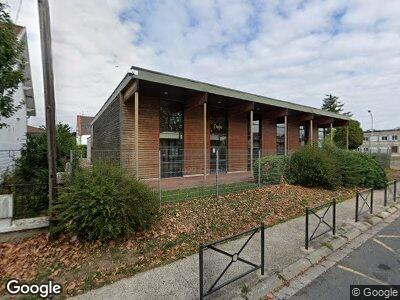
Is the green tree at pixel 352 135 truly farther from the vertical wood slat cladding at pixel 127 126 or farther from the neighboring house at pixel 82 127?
the neighboring house at pixel 82 127

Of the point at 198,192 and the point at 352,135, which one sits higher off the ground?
the point at 352,135

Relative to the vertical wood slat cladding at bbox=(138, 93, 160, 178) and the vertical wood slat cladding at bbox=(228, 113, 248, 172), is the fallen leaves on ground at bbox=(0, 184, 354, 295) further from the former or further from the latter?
the vertical wood slat cladding at bbox=(228, 113, 248, 172)

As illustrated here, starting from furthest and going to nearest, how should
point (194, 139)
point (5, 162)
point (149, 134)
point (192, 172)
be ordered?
point (194, 139)
point (192, 172)
point (149, 134)
point (5, 162)

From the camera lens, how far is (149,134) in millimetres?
12266

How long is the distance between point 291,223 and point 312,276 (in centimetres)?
259

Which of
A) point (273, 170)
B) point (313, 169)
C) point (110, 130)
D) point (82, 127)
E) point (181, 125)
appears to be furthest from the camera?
point (82, 127)

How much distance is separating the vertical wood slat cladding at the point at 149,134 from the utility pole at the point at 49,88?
243 inches

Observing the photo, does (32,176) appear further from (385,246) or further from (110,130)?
(385,246)

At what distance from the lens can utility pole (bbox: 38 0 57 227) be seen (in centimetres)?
491

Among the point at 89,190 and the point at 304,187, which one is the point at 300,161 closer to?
the point at 304,187

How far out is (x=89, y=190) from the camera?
4.84 metres

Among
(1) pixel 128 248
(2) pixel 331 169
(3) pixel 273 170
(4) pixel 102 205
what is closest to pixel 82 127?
(3) pixel 273 170

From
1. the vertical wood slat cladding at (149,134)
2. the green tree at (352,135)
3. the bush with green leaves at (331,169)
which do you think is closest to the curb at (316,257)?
the bush with green leaves at (331,169)

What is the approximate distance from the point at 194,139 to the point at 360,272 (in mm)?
10531
